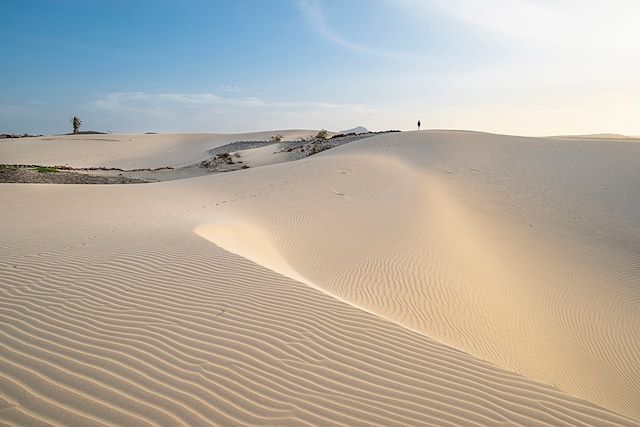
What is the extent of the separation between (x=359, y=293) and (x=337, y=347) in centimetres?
271

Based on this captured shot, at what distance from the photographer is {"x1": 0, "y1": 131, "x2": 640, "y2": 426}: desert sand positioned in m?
2.90

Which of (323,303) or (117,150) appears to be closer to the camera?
(323,303)

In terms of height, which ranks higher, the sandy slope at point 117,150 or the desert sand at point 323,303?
the sandy slope at point 117,150

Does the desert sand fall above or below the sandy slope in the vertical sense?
below

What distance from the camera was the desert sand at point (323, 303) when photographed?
2.90m

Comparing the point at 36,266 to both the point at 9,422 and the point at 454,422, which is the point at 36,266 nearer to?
the point at 9,422

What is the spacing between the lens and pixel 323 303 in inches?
182

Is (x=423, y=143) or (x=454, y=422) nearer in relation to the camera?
(x=454, y=422)

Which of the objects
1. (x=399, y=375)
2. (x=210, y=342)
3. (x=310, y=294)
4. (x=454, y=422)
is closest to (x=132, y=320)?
(x=210, y=342)

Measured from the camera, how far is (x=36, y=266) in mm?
5535

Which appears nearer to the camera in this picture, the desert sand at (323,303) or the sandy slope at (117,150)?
the desert sand at (323,303)

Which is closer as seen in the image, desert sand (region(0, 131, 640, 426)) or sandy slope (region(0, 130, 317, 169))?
desert sand (region(0, 131, 640, 426))

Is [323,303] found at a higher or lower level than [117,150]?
lower

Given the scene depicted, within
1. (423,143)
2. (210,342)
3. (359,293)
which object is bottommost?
(359,293)
